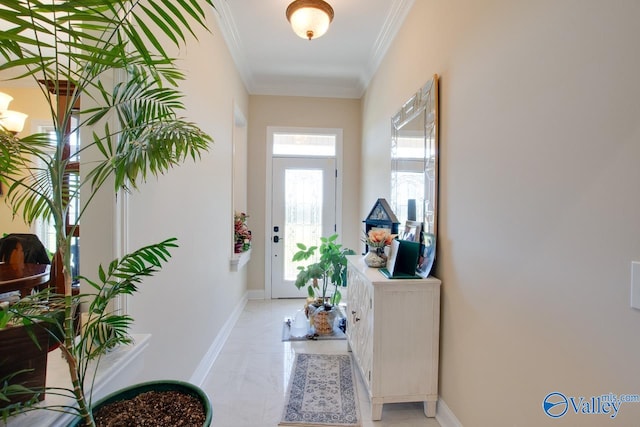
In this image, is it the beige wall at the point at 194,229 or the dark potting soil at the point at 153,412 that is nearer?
the dark potting soil at the point at 153,412

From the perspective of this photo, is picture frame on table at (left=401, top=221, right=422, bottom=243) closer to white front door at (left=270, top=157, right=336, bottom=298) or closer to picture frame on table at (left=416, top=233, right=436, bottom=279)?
picture frame on table at (left=416, top=233, right=436, bottom=279)

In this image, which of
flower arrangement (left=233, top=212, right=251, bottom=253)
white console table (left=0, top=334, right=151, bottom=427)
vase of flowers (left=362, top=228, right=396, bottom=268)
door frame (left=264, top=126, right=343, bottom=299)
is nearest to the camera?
white console table (left=0, top=334, right=151, bottom=427)

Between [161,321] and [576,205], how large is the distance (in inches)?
75.7

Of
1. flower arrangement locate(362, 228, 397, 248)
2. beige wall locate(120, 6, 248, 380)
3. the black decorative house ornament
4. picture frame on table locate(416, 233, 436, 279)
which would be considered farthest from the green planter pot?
the black decorative house ornament

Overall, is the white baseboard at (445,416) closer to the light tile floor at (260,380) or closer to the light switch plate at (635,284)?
the light tile floor at (260,380)

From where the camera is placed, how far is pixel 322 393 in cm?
209

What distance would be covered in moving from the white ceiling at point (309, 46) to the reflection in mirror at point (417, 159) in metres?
0.90

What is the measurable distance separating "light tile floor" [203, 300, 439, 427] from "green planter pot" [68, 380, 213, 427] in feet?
3.20

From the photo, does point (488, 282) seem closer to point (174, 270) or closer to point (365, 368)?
point (365, 368)

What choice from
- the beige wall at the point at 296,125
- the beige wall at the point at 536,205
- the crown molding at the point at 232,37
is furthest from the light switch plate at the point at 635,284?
the beige wall at the point at 296,125

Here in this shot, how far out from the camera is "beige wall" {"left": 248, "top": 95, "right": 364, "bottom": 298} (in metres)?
4.21

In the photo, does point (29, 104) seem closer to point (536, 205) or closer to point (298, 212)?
point (298, 212)

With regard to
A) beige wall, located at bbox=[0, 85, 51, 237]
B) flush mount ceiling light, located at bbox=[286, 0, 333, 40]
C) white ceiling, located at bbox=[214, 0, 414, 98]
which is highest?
white ceiling, located at bbox=[214, 0, 414, 98]

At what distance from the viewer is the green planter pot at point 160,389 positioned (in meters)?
0.91
